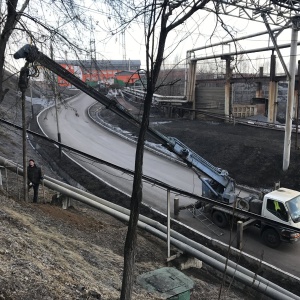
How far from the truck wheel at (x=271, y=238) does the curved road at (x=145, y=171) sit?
7.5 inches

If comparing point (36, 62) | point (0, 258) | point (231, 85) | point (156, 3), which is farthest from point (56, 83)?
point (231, 85)

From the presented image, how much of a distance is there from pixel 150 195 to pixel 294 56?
9.62 m

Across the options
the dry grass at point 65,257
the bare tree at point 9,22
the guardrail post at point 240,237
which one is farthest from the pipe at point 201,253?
the bare tree at point 9,22

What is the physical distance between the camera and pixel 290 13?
15.2 m

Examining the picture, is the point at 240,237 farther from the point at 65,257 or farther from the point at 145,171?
the point at 145,171

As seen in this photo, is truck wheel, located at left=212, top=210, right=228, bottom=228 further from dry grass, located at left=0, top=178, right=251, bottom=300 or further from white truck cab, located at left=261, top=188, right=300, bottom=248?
dry grass, located at left=0, top=178, right=251, bottom=300

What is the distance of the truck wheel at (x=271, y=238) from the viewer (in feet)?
37.8

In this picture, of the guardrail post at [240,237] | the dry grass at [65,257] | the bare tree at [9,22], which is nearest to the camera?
the dry grass at [65,257]

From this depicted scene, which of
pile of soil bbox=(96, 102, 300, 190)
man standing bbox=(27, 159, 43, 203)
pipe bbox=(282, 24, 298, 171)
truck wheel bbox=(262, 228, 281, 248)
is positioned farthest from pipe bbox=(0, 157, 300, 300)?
pipe bbox=(282, 24, 298, 171)

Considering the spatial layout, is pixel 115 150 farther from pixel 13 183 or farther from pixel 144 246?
pixel 144 246

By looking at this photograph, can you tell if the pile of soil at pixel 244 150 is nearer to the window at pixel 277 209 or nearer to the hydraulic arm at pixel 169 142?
the hydraulic arm at pixel 169 142

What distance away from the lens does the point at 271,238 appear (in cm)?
1159

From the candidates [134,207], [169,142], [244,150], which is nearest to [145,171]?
[244,150]

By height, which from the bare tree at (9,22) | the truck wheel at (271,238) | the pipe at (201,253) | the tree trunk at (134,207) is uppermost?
the bare tree at (9,22)
